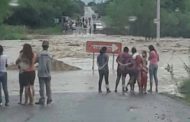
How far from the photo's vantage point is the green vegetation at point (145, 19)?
85875 millimetres

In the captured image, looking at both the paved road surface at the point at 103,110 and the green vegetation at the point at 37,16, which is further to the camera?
the green vegetation at the point at 37,16

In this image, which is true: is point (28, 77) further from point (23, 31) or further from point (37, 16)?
point (37, 16)

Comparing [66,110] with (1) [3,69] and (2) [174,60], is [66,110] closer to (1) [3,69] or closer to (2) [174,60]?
(1) [3,69]

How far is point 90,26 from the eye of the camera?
100 meters

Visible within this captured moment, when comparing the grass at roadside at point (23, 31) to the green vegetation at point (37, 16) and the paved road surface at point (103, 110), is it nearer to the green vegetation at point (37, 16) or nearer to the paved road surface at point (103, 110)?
the green vegetation at point (37, 16)

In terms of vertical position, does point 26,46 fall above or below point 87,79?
above

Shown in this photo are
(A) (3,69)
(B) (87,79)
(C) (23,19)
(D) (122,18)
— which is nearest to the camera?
(A) (3,69)

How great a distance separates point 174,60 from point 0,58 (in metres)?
30.1

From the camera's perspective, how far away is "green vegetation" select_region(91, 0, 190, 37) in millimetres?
85875

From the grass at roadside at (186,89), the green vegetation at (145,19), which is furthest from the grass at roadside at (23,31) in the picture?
the grass at roadside at (186,89)

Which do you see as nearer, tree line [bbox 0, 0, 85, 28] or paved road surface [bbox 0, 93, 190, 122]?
paved road surface [bbox 0, 93, 190, 122]

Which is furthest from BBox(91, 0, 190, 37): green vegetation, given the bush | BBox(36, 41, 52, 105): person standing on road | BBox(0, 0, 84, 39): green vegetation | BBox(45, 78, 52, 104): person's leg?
BBox(36, 41, 52, 105): person standing on road

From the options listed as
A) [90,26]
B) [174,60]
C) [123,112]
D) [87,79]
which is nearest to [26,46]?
[123,112]

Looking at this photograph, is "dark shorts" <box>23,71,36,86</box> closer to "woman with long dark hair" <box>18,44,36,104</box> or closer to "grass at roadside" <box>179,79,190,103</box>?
"woman with long dark hair" <box>18,44,36,104</box>
